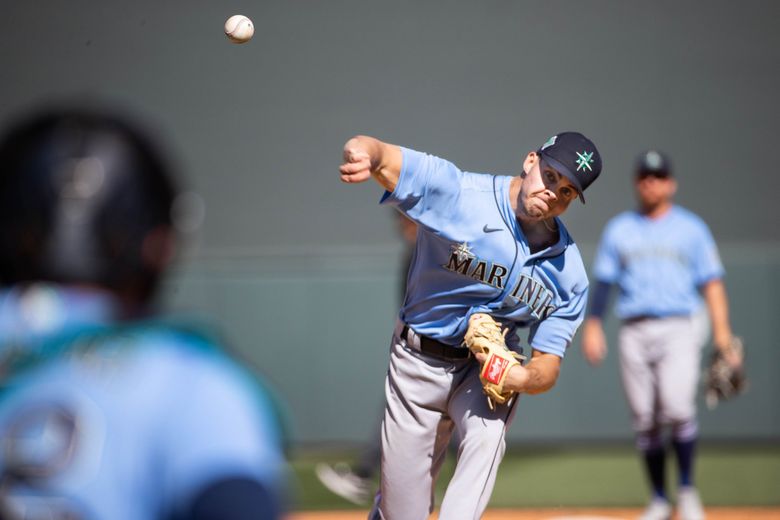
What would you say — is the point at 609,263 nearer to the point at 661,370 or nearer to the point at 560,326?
the point at 661,370

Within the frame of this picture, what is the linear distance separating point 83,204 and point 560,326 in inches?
118

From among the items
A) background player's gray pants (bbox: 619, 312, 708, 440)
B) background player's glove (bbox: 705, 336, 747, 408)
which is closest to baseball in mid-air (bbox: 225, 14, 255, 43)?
background player's gray pants (bbox: 619, 312, 708, 440)

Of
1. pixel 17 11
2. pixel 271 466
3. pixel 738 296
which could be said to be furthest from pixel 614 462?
pixel 271 466

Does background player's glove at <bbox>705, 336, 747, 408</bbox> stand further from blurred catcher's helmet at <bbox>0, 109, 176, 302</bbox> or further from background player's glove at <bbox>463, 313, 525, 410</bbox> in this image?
blurred catcher's helmet at <bbox>0, 109, 176, 302</bbox>

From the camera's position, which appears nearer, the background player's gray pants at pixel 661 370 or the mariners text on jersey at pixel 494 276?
the mariners text on jersey at pixel 494 276

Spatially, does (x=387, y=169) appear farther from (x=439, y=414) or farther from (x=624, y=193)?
(x=624, y=193)

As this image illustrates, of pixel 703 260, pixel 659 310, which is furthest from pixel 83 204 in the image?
pixel 703 260

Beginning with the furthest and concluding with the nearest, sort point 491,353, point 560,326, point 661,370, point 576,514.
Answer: point 661,370 → point 576,514 → point 560,326 → point 491,353

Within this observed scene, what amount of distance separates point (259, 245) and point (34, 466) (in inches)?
355

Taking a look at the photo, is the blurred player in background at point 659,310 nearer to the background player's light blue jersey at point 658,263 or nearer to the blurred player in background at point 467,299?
the background player's light blue jersey at point 658,263

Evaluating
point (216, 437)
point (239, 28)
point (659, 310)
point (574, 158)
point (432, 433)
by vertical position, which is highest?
point (239, 28)

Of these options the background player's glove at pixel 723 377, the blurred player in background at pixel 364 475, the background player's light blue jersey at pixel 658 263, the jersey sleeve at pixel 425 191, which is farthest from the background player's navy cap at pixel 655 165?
the jersey sleeve at pixel 425 191

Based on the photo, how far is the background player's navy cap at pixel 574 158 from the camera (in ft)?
12.7

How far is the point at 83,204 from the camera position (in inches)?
48.8
